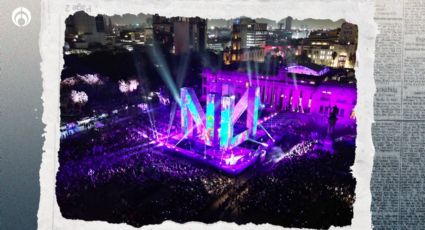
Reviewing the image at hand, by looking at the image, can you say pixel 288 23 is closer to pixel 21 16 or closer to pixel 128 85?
pixel 128 85

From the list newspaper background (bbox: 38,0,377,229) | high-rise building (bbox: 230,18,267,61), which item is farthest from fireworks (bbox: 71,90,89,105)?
high-rise building (bbox: 230,18,267,61)

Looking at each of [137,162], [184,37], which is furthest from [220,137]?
[184,37]

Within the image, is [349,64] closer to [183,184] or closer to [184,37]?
[184,37]

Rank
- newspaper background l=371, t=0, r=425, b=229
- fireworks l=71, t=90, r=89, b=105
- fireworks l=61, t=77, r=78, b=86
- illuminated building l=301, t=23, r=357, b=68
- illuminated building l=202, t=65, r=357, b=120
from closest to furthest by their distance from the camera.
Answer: newspaper background l=371, t=0, r=425, b=229
illuminated building l=301, t=23, r=357, b=68
fireworks l=61, t=77, r=78, b=86
fireworks l=71, t=90, r=89, b=105
illuminated building l=202, t=65, r=357, b=120

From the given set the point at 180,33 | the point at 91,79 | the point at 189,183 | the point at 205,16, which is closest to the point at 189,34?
the point at 180,33

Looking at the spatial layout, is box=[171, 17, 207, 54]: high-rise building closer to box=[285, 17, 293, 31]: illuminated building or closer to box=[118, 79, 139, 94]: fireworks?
box=[118, 79, 139, 94]: fireworks

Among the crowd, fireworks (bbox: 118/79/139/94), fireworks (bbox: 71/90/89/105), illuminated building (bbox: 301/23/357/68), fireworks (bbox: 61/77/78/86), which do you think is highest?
illuminated building (bbox: 301/23/357/68)

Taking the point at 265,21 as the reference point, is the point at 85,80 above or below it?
below
